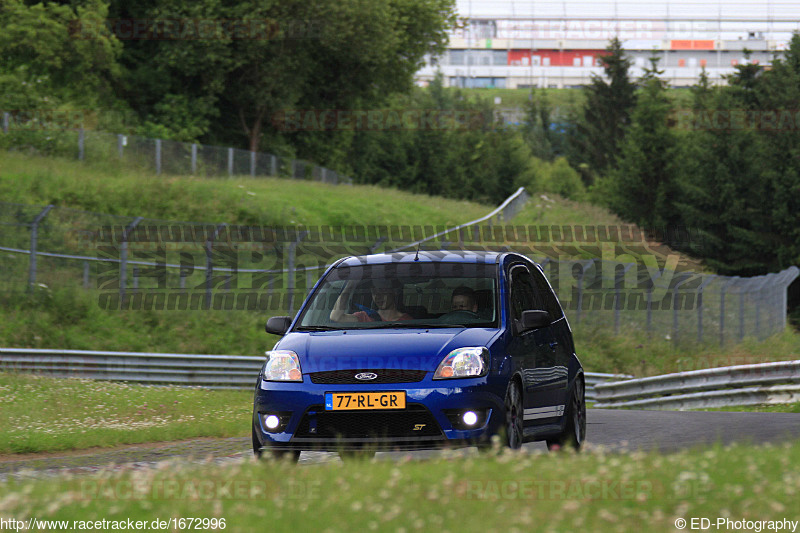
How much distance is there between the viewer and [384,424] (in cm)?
848

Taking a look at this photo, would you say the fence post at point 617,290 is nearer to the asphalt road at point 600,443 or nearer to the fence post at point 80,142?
the asphalt road at point 600,443

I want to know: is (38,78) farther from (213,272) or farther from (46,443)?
(46,443)

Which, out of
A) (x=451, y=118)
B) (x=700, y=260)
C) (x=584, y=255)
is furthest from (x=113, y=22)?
(x=451, y=118)

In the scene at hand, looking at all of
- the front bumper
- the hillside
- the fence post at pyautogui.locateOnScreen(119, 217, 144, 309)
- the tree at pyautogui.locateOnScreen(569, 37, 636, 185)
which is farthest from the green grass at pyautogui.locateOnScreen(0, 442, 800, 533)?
the tree at pyautogui.locateOnScreen(569, 37, 636, 185)

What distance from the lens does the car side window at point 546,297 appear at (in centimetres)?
1085

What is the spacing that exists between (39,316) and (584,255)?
2538cm

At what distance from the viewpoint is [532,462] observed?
22.4 feet

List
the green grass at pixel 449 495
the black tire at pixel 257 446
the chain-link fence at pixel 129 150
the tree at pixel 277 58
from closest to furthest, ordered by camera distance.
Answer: the green grass at pixel 449 495 → the black tire at pixel 257 446 → the chain-link fence at pixel 129 150 → the tree at pixel 277 58

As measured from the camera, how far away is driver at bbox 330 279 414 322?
9711 mm

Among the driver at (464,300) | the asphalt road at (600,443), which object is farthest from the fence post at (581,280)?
the driver at (464,300)

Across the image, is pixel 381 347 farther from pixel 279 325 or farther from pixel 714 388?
pixel 714 388

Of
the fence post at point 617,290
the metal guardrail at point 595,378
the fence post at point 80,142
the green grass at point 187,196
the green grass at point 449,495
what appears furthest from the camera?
the fence post at point 80,142

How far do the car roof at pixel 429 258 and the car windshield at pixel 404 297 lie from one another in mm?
58

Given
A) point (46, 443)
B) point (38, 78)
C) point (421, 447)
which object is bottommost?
point (46, 443)
